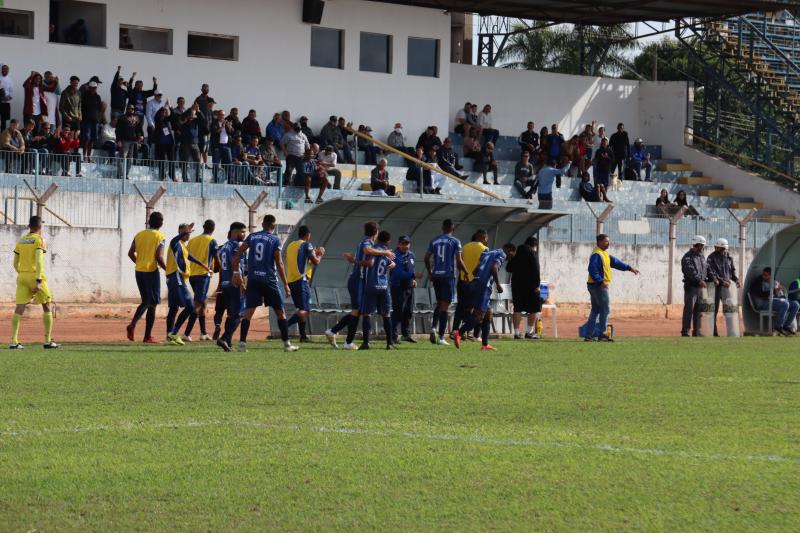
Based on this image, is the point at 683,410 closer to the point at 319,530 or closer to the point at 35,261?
the point at 319,530

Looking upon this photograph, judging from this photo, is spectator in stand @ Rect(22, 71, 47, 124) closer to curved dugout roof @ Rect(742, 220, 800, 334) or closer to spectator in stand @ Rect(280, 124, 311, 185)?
spectator in stand @ Rect(280, 124, 311, 185)

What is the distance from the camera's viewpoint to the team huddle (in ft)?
64.5

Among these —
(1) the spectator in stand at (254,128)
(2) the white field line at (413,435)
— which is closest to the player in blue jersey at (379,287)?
(2) the white field line at (413,435)

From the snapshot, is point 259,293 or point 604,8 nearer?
point 259,293

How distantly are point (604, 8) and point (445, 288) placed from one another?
2261cm

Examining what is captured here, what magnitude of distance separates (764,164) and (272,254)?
28.6m

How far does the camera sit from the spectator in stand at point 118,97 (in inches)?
1331

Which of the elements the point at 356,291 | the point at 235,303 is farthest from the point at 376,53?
the point at 235,303

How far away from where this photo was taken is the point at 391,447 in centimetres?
1016

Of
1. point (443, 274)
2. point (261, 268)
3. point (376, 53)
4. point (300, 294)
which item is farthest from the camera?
point (376, 53)

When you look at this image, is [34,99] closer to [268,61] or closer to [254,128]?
[254,128]

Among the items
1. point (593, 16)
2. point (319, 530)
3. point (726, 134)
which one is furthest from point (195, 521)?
point (726, 134)

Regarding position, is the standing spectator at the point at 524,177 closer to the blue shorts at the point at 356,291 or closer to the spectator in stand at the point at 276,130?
the spectator in stand at the point at 276,130

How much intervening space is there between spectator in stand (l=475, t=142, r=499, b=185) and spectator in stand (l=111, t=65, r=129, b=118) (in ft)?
34.2
